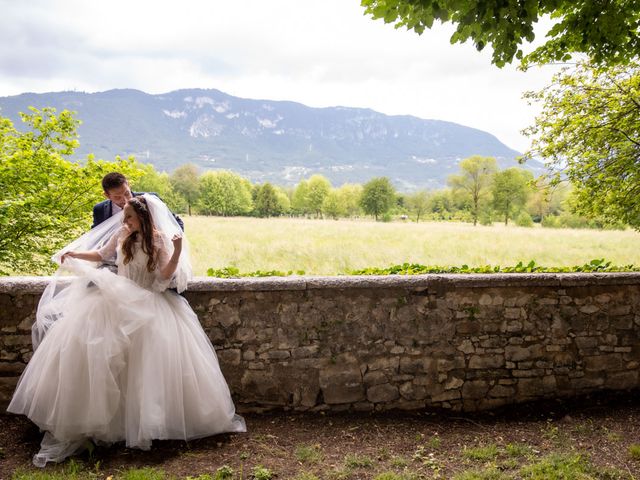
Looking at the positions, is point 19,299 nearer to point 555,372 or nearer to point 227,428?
point 227,428

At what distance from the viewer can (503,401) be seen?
4918 mm

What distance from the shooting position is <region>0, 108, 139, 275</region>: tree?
6.99 metres

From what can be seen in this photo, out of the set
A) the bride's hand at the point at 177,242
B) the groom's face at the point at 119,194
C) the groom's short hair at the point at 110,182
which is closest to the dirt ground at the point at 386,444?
the bride's hand at the point at 177,242

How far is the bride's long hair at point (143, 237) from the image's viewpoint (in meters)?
3.73

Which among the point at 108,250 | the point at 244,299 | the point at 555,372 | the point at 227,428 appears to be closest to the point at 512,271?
the point at 555,372

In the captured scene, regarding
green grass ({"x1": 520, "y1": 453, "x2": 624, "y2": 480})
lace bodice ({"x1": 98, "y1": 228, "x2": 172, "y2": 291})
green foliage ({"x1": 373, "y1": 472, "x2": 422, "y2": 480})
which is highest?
lace bodice ({"x1": 98, "y1": 228, "x2": 172, "y2": 291})

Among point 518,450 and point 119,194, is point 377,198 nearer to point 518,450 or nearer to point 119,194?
point 119,194

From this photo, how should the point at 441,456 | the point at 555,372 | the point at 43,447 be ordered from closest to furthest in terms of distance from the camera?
1. the point at 43,447
2. the point at 441,456
3. the point at 555,372

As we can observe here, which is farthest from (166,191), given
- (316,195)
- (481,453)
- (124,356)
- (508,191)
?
(481,453)

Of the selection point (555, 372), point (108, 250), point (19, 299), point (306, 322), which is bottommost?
point (555, 372)

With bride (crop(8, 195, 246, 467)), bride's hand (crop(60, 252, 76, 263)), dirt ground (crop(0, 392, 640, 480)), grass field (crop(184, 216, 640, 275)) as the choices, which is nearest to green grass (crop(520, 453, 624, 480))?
dirt ground (crop(0, 392, 640, 480))

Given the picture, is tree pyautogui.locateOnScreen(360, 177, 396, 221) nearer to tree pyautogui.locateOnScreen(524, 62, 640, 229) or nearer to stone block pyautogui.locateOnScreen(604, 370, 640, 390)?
tree pyautogui.locateOnScreen(524, 62, 640, 229)

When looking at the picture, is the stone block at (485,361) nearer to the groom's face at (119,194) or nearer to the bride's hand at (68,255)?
the groom's face at (119,194)

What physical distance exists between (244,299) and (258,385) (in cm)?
92
